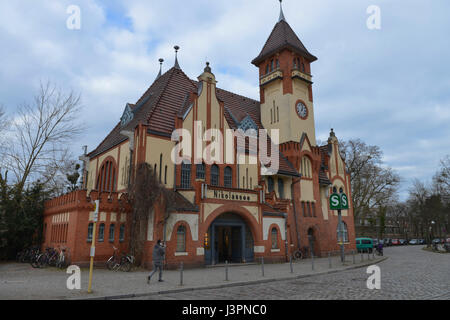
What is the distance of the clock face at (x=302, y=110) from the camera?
35.2 meters

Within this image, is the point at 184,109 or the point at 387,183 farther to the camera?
the point at 387,183

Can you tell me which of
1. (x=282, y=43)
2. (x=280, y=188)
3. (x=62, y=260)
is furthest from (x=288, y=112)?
(x=62, y=260)

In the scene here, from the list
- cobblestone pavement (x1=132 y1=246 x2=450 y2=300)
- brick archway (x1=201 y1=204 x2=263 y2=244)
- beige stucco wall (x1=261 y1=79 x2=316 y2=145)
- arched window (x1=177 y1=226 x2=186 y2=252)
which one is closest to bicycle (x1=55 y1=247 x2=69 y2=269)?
arched window (x1=177 y1=226 x2=186 y2=252)

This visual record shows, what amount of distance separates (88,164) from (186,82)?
11949mm

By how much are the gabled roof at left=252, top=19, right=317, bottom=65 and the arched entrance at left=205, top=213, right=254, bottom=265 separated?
20.6 m

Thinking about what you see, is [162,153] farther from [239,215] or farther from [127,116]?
[239,215]

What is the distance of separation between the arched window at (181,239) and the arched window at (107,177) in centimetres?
729

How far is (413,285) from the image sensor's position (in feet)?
43.6

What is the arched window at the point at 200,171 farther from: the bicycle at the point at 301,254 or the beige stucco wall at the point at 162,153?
the bicycle at the point at 301,254

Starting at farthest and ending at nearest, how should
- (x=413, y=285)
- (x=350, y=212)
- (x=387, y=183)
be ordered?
(x=387, y=183) → (x=350, y=212) → (x=413, y=285)

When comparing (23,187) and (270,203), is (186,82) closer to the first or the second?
(270,203)

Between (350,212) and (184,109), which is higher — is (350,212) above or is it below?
below

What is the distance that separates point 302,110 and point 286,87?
312 cm
